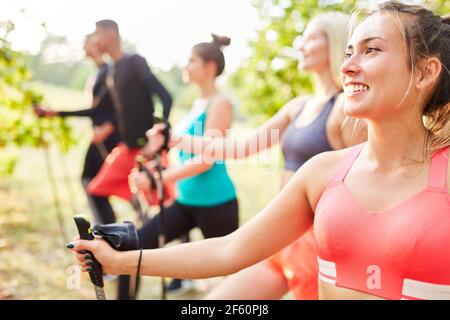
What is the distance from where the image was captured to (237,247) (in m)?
2.08

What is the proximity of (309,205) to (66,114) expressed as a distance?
4.32 m

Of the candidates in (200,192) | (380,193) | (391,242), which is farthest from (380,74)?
(200,192)

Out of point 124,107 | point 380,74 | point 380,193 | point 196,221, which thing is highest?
point 380,74

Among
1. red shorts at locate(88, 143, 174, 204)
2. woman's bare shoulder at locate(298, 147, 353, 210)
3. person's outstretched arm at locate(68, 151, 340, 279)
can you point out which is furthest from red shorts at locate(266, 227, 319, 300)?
red shorts at locate(88, 143, 174, 204)

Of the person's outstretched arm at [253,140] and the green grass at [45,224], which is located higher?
the person's outstretched arm at [253,140]

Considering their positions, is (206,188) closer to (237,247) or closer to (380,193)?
(237,247)

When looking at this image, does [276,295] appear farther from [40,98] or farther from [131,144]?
[40,98]

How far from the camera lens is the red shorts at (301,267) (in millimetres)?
2986

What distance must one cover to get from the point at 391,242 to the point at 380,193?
19cm

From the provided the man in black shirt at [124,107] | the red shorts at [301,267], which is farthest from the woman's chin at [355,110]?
the man in black shirt at [124,107]

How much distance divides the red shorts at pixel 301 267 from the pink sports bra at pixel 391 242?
1.08 meters

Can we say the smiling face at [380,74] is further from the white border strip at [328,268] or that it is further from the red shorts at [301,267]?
the red shorts at [301,267]

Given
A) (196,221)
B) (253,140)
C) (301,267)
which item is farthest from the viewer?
(196,221)
